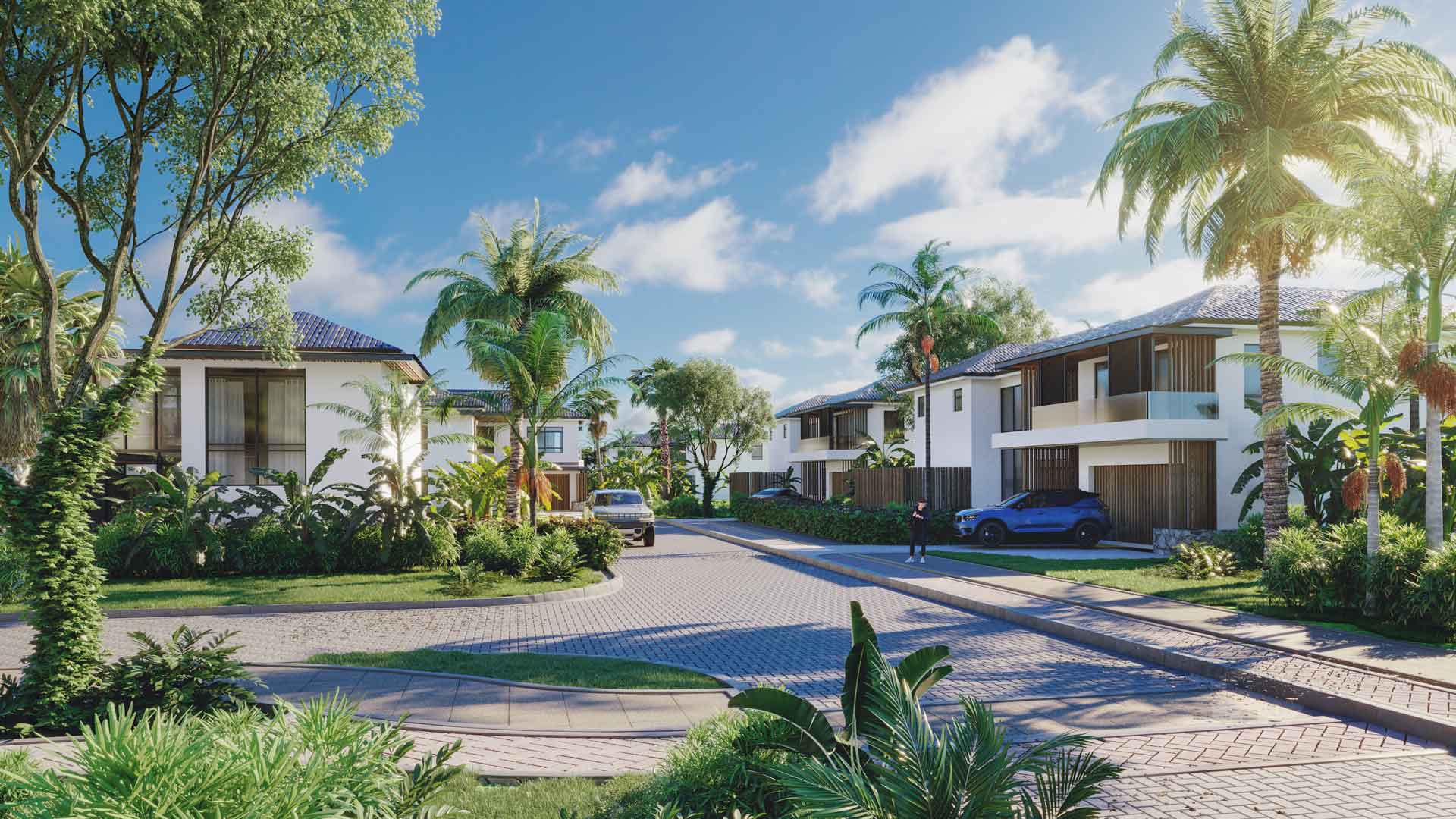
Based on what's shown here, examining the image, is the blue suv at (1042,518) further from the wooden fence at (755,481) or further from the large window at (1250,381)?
the wooden fence at (755,481)

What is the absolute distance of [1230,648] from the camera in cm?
1051

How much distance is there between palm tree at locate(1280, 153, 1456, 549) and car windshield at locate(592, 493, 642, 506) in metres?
19.4

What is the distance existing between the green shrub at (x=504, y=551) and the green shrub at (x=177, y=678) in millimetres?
9318

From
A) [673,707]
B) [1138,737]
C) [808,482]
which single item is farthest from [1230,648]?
[808,482]

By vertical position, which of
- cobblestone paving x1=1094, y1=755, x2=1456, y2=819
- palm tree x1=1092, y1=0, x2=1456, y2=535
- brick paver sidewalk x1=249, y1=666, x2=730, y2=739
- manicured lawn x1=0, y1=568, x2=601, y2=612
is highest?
palm tree x1=1092, y1=0, x2=1456, y2=535

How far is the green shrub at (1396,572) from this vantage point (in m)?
11.5

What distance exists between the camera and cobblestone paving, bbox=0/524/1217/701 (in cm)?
951

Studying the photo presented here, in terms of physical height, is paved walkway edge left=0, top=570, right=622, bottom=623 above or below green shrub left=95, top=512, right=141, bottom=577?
below

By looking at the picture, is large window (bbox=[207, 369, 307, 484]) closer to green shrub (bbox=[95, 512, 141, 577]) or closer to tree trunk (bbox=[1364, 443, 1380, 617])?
green shrub (bbox=[95, 512, 141, 577])

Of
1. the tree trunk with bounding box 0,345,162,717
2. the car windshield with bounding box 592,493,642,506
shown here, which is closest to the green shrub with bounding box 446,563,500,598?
the tree trunk with bounding box 0,345,162,717

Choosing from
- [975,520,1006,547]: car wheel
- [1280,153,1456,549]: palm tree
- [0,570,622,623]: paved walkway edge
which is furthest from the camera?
[975,520,1006,547]: car wheel

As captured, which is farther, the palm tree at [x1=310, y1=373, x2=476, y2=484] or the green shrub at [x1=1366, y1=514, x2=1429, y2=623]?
the palm tree at [x1=310, y1=373, x2=476, y2=484]

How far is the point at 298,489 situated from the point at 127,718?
17.9 metres

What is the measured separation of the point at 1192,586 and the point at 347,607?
14.3m
